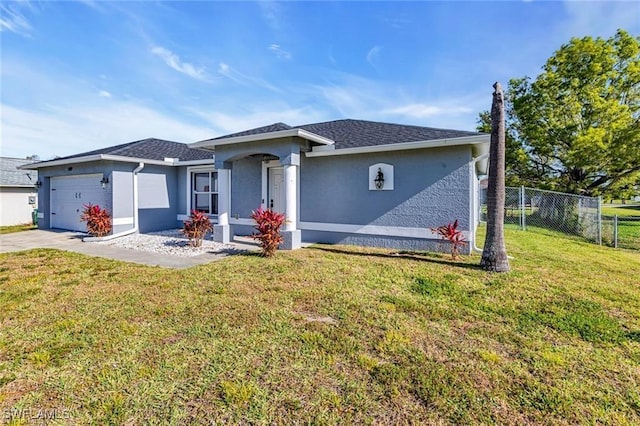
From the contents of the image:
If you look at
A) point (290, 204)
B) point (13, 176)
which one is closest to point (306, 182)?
point (290, 204)

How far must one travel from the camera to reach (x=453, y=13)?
30.7 feet

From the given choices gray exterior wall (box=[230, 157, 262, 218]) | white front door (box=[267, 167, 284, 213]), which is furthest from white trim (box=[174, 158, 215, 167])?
white front door (box=[267, 167, 284, 213])

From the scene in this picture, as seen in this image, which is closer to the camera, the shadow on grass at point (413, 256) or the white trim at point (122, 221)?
the shadow on grass at point (413, 256)

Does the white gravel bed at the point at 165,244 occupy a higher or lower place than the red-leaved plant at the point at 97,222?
lower

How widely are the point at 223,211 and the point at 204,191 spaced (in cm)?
344

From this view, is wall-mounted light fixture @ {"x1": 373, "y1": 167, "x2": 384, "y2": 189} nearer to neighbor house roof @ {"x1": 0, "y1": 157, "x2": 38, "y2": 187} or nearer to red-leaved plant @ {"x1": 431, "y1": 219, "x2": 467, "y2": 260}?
red-leaved plant @ {"x1": 431, "y1": 219, "x2": 467, "y2": 260}

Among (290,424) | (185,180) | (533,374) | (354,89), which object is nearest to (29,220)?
(185,180)

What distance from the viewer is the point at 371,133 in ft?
33.6

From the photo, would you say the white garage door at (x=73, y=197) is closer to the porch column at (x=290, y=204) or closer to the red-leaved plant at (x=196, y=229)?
the red-leaved plant at (x=196, y=229)

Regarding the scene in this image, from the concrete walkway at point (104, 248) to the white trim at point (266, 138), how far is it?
3302mm

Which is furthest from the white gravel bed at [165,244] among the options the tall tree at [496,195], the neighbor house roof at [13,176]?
the neighbor house roof at [13,176]

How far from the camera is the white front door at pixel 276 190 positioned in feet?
35.8

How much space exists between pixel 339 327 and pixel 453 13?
10.1 metres

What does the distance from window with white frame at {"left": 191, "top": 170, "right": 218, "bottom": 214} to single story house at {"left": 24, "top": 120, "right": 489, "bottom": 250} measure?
43 millimetres
